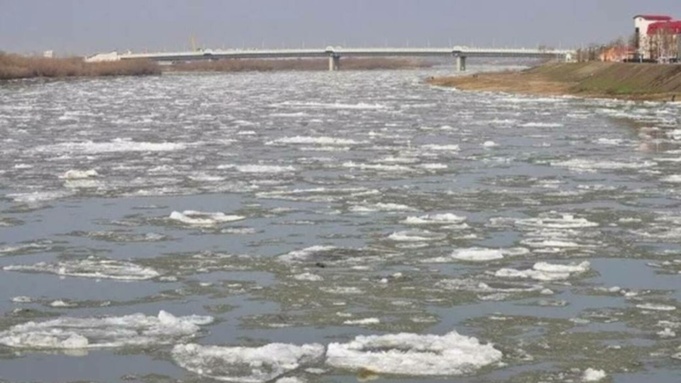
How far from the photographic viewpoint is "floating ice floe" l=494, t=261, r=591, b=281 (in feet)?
37.3

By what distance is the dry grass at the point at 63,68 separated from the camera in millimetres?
127812

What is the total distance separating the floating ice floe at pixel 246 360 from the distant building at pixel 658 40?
6884 centimetres

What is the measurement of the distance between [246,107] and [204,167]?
30.8 meters

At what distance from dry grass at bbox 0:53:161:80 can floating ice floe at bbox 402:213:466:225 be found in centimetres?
10816

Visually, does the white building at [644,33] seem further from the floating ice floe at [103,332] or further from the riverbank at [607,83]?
the floating ice floe at [103,332]

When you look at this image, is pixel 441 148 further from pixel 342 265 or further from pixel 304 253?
pixel 342 265

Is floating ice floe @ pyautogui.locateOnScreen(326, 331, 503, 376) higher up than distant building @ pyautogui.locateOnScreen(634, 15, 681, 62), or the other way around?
distant building @ pyautogui.locateOnScreen(634, 15, 681, 62)

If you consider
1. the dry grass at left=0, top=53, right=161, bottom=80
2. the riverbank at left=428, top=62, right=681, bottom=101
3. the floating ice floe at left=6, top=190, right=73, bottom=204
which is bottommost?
the riverbank at left=428, top=62, right=681, bottom=101

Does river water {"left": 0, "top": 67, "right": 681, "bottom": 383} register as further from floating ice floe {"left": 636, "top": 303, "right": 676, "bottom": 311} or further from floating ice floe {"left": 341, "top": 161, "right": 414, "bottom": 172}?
floating ice floe {"left": 341, "top": 161, "right": 414, "bottom": 172}

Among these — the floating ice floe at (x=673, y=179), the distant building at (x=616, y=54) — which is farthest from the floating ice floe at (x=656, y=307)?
the distant building at (x=616, y=54)

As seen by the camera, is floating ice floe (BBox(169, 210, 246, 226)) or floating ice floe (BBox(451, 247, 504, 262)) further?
floating ice floe (BBox(169, 210, 246, 226))

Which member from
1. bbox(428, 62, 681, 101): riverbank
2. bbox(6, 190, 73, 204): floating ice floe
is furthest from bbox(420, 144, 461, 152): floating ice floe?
bbox(428, 62, 681, 101): riverbank

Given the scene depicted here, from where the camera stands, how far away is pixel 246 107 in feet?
176

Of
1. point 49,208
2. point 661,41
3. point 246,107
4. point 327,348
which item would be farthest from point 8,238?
point 661,41
